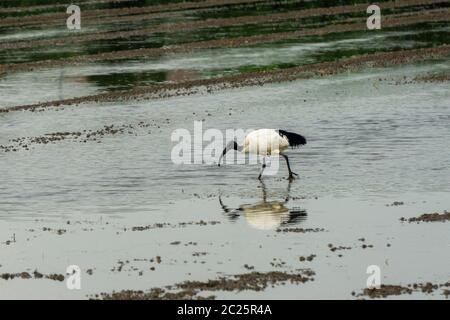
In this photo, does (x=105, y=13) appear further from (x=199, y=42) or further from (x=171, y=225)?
(x=171, y=225)

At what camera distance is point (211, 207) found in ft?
96.5

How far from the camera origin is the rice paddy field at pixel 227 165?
901 inches

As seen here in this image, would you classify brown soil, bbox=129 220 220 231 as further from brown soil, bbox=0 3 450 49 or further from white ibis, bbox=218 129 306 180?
brown soil, bbox=0 3 450 49

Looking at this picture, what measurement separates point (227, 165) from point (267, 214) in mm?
6914

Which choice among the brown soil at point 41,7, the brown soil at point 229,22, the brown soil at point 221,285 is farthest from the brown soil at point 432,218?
the brown soil at point 41,7

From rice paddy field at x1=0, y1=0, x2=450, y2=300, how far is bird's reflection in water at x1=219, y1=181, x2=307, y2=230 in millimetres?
93

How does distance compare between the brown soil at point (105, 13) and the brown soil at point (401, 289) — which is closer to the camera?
the brown soil at point (401, 289)

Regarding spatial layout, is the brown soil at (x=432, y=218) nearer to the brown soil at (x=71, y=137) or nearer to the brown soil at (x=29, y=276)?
the brown soil at (x=29, y=276)

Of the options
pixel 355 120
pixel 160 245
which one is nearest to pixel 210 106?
pixel 355 120

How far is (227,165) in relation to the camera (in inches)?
1385

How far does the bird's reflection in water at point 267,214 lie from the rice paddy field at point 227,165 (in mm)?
93

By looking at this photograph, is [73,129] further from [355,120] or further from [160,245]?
[160,245]

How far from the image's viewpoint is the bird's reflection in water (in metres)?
27.3

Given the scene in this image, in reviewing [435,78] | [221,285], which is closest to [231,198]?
[221,285]
